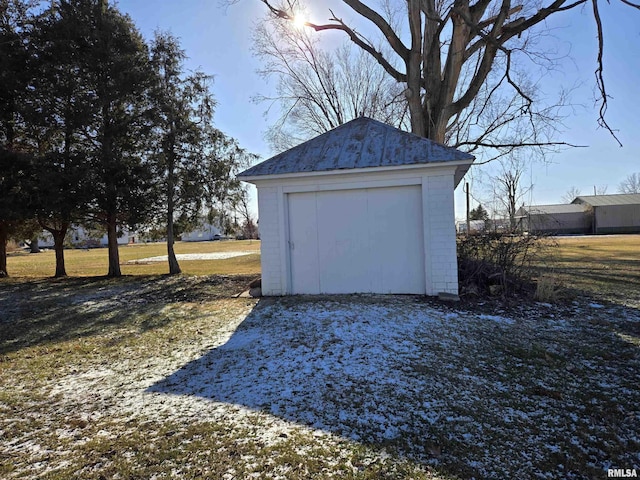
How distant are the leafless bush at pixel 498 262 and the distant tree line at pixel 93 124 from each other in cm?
980

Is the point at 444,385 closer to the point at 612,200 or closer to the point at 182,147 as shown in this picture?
the point at 182,147

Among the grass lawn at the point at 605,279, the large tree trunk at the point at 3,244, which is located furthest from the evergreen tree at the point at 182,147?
the grass lawn at the point at 605,279

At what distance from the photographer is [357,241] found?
7.78 meters

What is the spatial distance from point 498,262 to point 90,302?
31.7 ft

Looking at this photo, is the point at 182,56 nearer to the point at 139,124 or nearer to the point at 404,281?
the point at 139,124

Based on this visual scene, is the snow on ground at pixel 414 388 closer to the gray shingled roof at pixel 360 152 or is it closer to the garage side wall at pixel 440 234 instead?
the garage side wall at pixel 440 234

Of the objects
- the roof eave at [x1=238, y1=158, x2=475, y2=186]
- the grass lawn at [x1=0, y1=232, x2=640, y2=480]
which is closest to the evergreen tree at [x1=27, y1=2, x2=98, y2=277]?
the grass lawn at [x1=0, y1=232, x2=640, y2=480]

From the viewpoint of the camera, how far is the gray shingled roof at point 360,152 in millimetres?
7316

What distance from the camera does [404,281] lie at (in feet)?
25.1

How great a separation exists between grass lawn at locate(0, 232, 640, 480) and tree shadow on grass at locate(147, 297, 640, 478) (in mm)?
21

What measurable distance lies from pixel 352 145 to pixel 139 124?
8.58 metres

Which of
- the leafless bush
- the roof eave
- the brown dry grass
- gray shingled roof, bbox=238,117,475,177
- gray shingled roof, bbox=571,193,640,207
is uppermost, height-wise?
gray shingled roof, bbox=571,193,640,207

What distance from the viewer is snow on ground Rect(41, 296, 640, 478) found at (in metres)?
2.79

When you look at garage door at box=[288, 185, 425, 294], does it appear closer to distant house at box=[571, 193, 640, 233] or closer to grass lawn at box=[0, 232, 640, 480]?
grass lawn at box=[0, 232, 640, 480]
